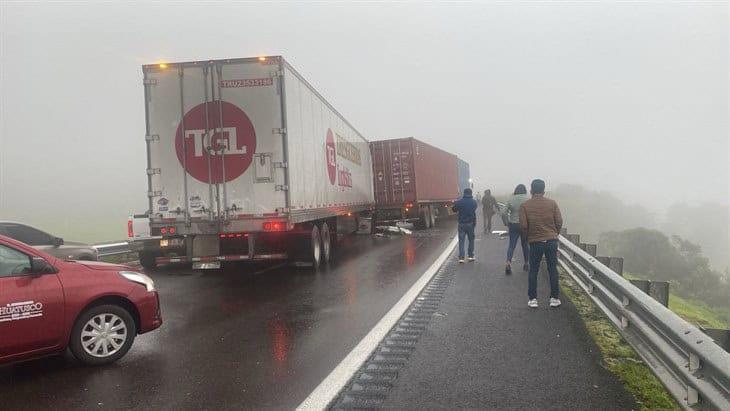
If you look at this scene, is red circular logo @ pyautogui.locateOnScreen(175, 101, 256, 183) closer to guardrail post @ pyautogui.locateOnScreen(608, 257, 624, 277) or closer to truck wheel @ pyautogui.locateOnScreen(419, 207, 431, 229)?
guardrail post @ pyautogui.locateOnScreen(608, 257, 624, 277)

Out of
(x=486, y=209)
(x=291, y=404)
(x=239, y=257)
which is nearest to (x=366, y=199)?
(x=486, y=209)

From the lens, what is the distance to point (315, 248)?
1205 cm

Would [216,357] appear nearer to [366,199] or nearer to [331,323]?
[331,323]

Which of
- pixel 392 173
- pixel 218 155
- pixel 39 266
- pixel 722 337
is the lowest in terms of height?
pixel 722 337

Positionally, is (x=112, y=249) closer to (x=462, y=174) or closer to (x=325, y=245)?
(x=325, y=245)

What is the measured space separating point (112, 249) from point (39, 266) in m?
9.69

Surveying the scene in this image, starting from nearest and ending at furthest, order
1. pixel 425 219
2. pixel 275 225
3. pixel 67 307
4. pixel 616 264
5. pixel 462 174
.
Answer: pixel 67 307
pixel 616 264
pixel 275 225
pixel 425 219
pixel 462 174

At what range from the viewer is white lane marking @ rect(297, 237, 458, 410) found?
13.6 feet

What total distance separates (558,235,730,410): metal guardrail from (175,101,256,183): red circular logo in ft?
21.3

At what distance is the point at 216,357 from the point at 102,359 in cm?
105

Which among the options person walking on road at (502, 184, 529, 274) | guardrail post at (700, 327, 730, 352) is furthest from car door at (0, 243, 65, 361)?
person walking on road at (502, 184, 529, 274)

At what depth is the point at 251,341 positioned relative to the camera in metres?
6.01

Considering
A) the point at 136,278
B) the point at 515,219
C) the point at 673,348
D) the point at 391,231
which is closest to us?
the point at 673,348

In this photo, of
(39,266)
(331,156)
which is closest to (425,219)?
(331,156)
